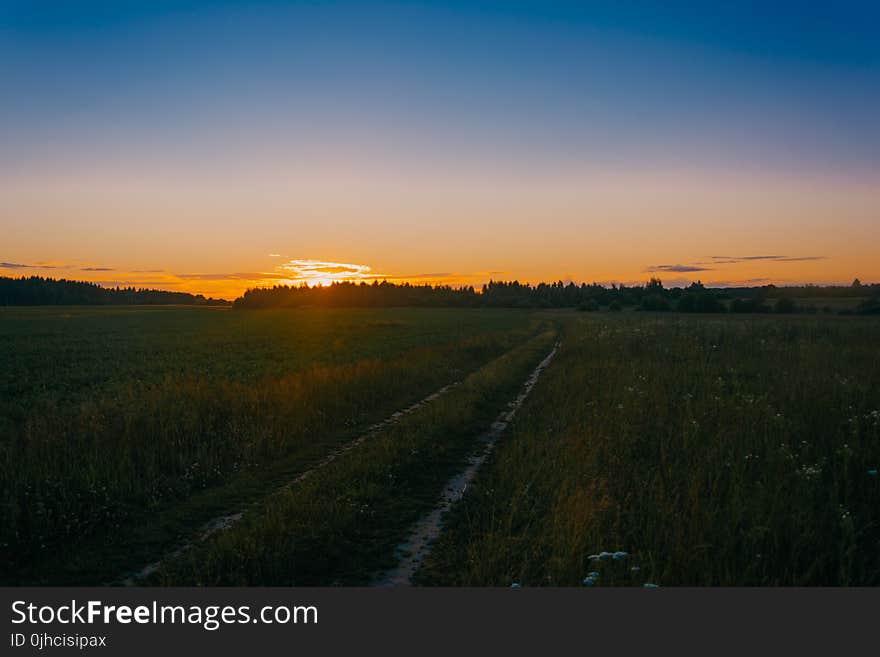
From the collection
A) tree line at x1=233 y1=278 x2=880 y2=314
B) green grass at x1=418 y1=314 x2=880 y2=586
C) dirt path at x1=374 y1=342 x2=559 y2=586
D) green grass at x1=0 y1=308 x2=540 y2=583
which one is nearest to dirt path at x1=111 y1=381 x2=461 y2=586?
green grass at x1=0 y1=308 x2=540 y2=583


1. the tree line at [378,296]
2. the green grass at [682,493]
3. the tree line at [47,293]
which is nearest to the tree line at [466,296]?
the tree line at [378,296]

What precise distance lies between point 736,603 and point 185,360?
109ft

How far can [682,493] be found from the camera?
785 cm

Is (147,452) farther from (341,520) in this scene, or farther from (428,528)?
(428,528)

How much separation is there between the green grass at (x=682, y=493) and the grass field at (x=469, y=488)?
1.4 inches

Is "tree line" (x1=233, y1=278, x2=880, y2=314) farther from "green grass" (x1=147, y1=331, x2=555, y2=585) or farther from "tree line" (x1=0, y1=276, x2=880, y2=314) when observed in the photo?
"green grass" (x1=147, y1=331, x2=555, y2=585)

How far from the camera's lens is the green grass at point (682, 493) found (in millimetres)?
5887

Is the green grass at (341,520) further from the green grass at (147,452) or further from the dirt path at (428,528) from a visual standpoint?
the green grass at (147,452)

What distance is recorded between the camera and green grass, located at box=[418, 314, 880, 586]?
19.3 ft

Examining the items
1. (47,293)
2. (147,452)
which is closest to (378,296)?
(47,293)

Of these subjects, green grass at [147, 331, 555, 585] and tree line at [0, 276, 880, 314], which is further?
tree line at [0, 276, 880, 314]

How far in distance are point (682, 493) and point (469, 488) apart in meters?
3.33

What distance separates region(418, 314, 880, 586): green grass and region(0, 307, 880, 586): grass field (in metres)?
0.04

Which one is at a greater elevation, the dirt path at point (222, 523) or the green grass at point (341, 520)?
the green grass at point (341, 520)
